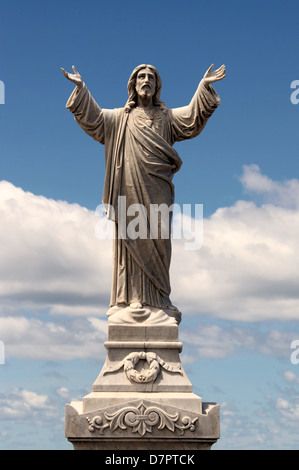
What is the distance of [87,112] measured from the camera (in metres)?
12.6

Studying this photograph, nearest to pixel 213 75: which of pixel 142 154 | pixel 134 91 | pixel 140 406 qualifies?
pixel 134 91

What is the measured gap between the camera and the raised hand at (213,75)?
1271 centimetres

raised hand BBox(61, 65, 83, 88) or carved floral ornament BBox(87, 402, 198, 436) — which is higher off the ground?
raised hand BBox(61, 65, 83, 88)

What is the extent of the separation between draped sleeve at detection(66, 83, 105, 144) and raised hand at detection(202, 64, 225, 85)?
7.12 ft

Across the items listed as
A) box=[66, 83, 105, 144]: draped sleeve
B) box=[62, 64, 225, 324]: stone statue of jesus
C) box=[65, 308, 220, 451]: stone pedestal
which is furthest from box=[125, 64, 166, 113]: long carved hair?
box=[65, 308, 220, 451]: stone pedestal

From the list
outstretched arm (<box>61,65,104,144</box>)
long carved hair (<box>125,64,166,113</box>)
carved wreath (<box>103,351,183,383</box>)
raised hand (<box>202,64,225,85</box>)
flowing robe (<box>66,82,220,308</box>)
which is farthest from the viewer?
long carved hair (<box>125,64,166,113</box>)

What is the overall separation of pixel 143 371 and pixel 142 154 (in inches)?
163

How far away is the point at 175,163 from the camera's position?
12.8m

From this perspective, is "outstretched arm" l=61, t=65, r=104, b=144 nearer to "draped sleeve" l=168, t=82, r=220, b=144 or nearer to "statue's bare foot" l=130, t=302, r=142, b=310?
"draped sleeve" l=168, t=82, r=220, b=144

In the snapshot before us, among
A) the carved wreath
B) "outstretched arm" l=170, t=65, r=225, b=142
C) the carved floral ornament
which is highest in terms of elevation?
"outstretched arm" l=170, t=65, r=225, b=142

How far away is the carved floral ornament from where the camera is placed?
11008 mm

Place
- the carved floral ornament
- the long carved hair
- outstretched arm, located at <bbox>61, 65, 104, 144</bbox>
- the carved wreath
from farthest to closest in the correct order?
the long carved hair
outstretched arm, located at <bbox>61, 65, 104, 144</bbox>
the carved wreath
the carved floral ornament

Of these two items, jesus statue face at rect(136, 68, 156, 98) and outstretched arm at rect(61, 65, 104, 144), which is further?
jesus statue face at rect(136, 68, 156, 98)
